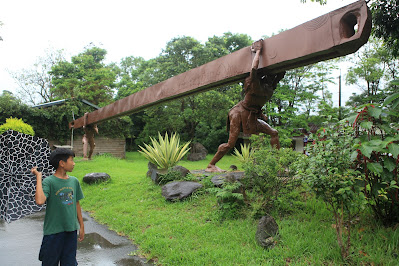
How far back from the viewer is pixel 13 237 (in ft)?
12.8

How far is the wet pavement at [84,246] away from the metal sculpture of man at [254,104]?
2.56 metres

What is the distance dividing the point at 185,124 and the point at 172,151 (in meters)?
13.2

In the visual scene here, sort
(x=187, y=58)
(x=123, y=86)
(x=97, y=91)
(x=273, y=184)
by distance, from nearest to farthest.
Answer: (x=273, y=184)
(x=187, y=58)
(x=97, y=91)
(x=123, y=86)

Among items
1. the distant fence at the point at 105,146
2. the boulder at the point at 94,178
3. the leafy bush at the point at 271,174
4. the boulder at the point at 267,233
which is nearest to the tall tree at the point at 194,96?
the distant fence at the point at 105,146

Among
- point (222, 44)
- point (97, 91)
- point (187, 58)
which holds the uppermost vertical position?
point (222, 44)

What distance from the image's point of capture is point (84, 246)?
11.6ft

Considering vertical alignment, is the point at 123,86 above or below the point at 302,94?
above

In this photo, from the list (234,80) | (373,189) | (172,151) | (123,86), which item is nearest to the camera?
(373,189)

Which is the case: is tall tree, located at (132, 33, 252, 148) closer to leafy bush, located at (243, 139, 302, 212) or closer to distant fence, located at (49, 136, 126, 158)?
distant fence, located at (49, 136, 126, 158)

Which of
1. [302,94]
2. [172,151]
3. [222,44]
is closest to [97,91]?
[222,44]

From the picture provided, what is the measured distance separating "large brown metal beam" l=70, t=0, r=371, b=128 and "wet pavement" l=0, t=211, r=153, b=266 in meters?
2.56

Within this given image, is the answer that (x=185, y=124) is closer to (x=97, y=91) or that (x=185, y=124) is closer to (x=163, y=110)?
(x=163, y=110)

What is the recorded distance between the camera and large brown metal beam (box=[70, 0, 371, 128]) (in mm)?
2668

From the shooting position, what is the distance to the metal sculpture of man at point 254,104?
3.76m
